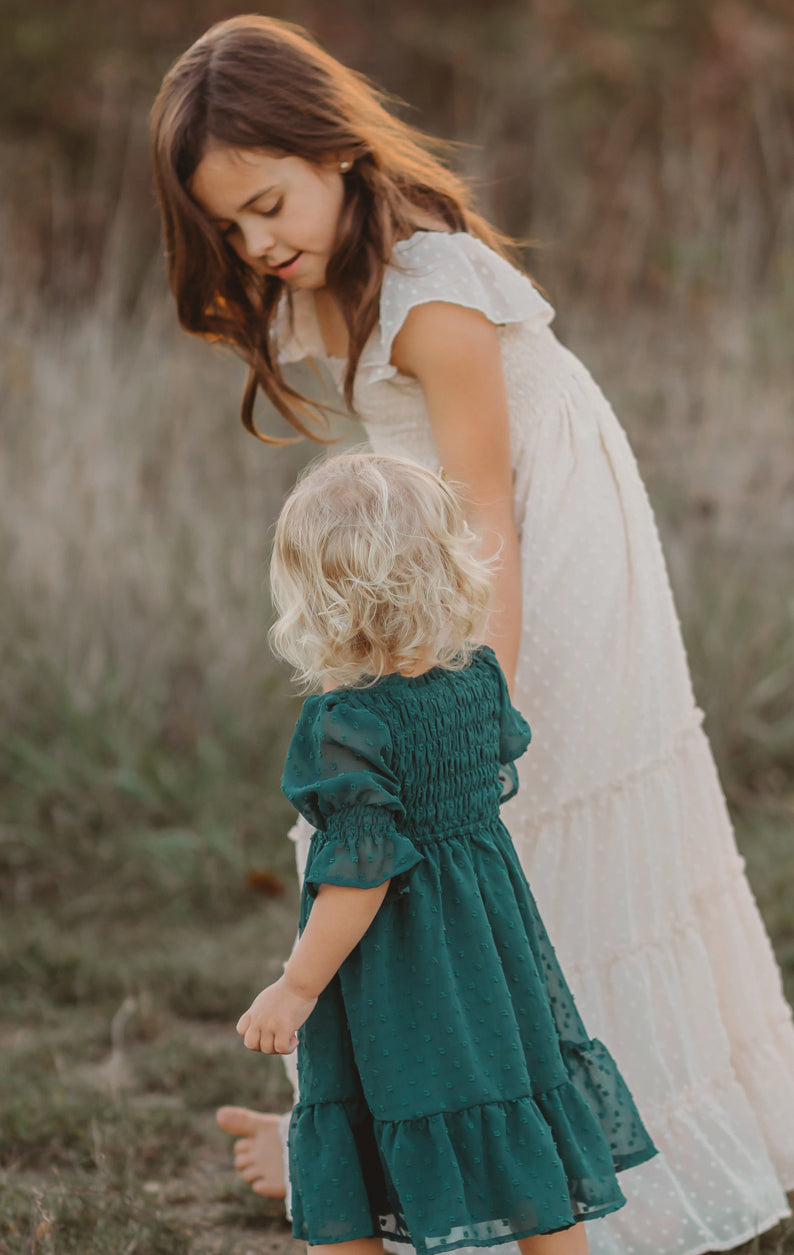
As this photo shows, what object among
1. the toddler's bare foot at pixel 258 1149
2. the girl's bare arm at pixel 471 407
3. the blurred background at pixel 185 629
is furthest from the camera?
the blurred background at pixel 185 629

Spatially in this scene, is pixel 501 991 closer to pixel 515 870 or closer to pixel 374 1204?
pixel 515 870

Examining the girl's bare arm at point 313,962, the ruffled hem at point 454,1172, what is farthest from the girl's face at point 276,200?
the ruffled hem at point 454,1172

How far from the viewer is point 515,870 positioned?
1497 mm

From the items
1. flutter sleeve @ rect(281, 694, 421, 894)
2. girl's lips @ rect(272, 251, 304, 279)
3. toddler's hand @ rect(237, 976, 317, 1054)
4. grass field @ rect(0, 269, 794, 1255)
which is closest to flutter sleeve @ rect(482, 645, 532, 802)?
flutter sleeve @ rect(281, 694, 421, 894)

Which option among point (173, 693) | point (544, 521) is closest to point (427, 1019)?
point (544, 521)

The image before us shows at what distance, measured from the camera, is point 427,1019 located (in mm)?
1383

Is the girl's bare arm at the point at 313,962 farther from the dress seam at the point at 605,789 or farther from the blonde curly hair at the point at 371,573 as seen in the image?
the dress seam at the point at 605,789

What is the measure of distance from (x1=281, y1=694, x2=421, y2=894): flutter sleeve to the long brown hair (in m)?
0.67

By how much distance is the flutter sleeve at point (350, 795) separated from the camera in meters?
1.35

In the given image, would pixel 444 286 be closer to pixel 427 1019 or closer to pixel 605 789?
pixel 605 789

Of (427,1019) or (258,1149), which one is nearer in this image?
(427,1019)

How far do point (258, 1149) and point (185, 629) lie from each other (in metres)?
2.04

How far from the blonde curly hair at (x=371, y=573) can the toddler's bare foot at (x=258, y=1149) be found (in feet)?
2.99

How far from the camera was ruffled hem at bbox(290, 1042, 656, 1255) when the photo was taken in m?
1.35
